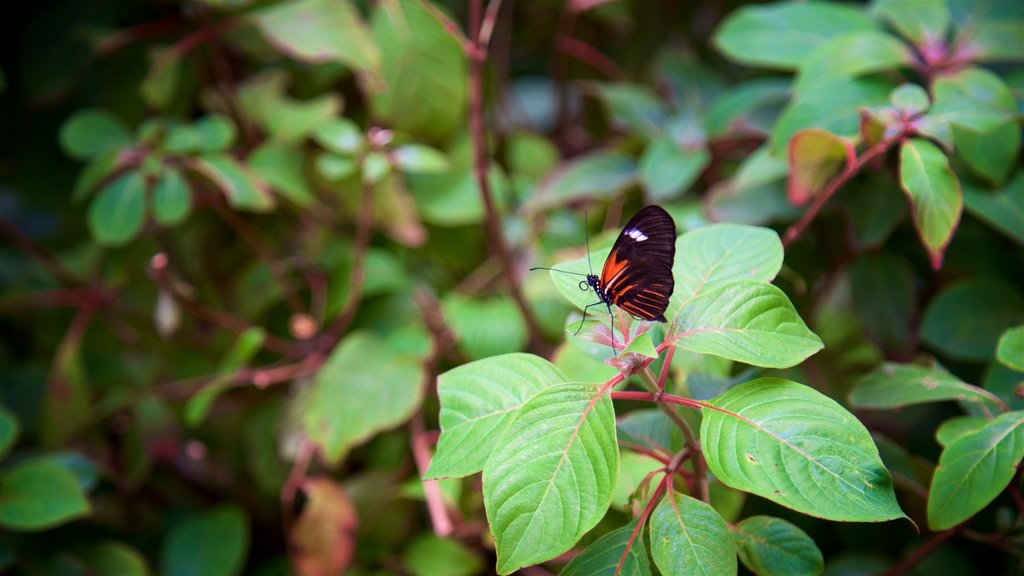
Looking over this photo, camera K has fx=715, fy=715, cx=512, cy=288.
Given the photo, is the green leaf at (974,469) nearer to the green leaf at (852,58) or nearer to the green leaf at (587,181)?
the green leaf at (852,58)

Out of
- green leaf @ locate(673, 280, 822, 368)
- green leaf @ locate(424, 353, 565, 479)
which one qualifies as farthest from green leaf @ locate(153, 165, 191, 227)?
green leaf @ locate(673, 280, 822, 368)

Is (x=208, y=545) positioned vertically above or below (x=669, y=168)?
below

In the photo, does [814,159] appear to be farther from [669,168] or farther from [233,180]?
[233,180]

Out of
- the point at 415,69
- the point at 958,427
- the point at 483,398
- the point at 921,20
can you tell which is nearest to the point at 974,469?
the point at 958,427

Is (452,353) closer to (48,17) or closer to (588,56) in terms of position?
(588,56)

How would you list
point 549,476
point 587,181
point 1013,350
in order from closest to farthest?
point 549,476, point 1013,350, point 587,181

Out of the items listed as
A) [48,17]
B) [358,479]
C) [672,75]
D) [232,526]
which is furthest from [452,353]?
[48,17]
